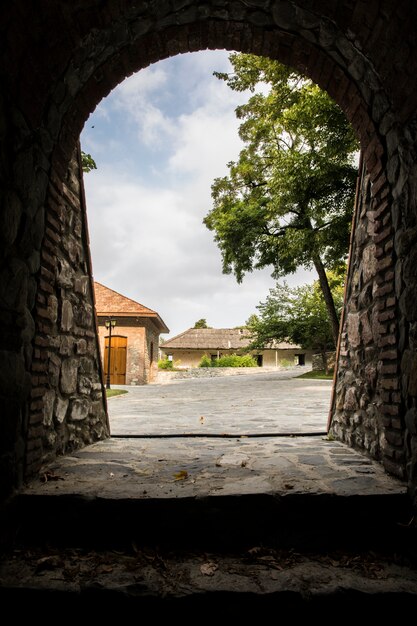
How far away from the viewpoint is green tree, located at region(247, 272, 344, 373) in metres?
19.6

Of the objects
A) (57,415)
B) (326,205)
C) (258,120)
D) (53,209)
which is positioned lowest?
(57,415)

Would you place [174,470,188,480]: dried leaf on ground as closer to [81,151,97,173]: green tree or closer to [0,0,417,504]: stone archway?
[0,0,417,504]: stone archway

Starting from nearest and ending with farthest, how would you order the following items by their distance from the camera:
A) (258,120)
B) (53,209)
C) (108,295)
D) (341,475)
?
1. (341,475)
2. (53,209)
3. (258,120)
4. (108,295)

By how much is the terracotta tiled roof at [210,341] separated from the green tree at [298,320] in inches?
465

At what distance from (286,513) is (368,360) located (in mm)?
1276

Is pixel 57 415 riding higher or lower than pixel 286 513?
higher

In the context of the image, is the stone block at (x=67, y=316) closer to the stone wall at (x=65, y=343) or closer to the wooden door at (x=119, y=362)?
the stone wall at (x=65, y=343)

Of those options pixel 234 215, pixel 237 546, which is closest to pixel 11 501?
pixel 237 546

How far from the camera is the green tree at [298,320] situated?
1964cm

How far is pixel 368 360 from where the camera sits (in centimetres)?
276

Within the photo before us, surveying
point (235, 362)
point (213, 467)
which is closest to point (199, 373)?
point (235, 362)

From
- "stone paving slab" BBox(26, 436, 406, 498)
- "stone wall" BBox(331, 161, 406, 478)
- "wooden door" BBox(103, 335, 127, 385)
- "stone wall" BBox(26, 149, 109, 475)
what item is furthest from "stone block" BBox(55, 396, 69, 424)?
"wooden door" BBox(103, 335, 127, 385)

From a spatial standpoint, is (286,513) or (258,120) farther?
(258,120)

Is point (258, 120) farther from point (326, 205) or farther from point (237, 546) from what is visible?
point (237, 546)
